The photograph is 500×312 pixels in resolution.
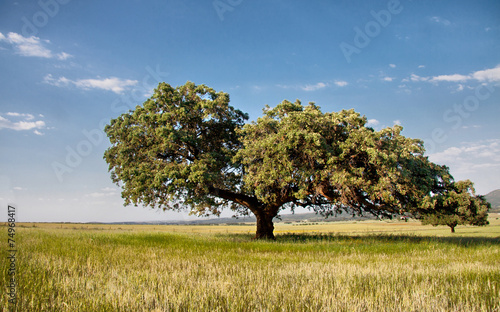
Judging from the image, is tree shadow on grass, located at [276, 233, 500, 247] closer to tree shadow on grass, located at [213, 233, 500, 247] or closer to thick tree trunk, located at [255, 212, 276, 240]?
tree shadow on grass, located at [213, 233, 500, 247]

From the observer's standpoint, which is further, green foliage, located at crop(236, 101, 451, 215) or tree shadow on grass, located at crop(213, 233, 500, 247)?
tree shadow on grass, located at crop(213, 233, 500, 247)

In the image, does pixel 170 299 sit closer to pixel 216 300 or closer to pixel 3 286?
pixel 216 300

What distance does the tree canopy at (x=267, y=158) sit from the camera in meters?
17.3

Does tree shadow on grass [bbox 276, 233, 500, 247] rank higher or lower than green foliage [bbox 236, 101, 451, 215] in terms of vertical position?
lower

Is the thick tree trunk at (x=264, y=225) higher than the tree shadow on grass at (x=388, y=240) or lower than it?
higher

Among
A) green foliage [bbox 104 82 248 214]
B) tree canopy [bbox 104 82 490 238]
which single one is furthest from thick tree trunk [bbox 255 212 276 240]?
green foliage [bbox 104 82 248 214]

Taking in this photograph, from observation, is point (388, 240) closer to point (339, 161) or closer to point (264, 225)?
point (339, 161)

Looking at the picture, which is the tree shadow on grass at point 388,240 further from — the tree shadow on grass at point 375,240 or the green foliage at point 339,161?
the green foliage at point 339,161

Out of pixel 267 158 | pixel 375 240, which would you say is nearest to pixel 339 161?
pixel 267 158

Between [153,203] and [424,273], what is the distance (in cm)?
1922

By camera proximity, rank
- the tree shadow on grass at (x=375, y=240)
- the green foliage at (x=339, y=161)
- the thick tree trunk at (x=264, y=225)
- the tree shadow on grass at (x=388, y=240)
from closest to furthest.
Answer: the green foliage at (x=339, y=161), the tree shadow on grass at (x=375, y=240), the tree shadow on grass at (x=388, y=240), the thick tree trunk at (x=264, y=225)

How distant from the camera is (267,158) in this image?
18.4m

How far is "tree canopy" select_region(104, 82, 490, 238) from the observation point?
1731cm

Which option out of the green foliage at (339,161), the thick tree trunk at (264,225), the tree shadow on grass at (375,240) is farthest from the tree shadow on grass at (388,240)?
the green foliage at (339,161)
